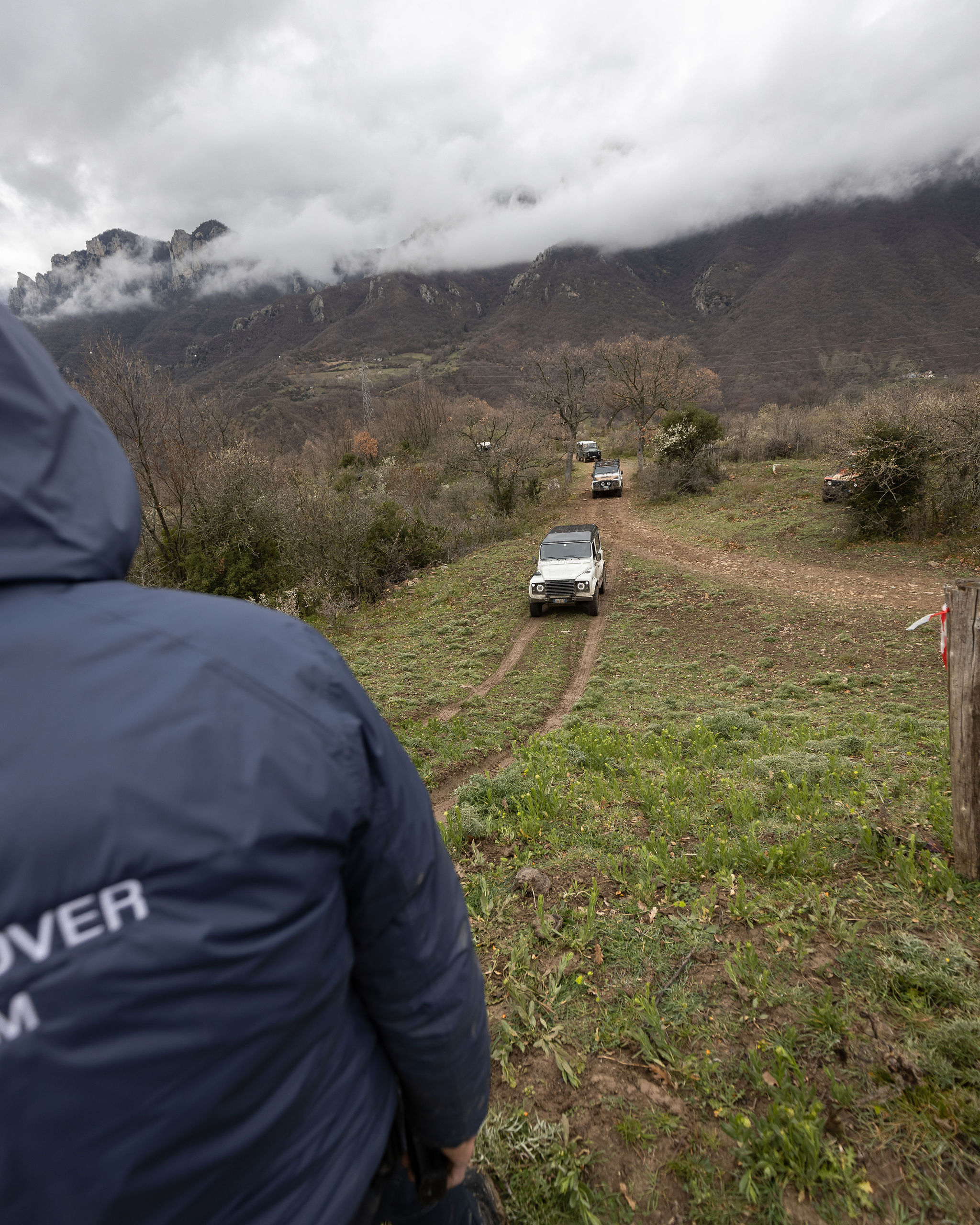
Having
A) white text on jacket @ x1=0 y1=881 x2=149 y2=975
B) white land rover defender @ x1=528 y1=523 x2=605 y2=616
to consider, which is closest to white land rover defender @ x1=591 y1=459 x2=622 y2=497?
white land rover defender @ x1=528 y1=523 x2=605 y2=616

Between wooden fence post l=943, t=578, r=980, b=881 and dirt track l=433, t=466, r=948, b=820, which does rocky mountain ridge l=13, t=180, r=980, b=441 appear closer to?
dirt track l=433, t=466, r=948, b=820

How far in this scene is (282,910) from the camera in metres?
1.02

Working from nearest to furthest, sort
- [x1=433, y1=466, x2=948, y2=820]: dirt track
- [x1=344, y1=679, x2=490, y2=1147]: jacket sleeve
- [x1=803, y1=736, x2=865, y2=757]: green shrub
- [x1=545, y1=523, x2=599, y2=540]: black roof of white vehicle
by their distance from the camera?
[x1=344, y1=679, x2=490, y2=1147]: jacket sleeve < [x1=803, y1=736, x2=865, y2=757]: green shrub < [x1=433, y1=466, x2=948, y2=820]: dirt track < [x1=545, y1=523, x2=599, y2=540]: black roof of white vehicle

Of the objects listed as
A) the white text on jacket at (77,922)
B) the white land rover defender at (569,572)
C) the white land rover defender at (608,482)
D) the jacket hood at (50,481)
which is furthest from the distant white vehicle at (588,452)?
the white text on jacket at (77,922)

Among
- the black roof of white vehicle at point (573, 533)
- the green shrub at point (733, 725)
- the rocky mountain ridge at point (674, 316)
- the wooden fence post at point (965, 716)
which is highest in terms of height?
the rocky mountain ridge at point (674, 316)

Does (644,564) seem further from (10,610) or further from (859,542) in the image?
(10,610)

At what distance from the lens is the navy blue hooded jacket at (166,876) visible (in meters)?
0.85

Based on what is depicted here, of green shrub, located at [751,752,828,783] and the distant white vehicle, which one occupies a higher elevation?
green shrub, located at [751,752,828,783]

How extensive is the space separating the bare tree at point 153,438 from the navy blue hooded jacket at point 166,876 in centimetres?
1729

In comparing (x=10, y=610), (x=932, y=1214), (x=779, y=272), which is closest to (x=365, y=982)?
(x=10, y=610)

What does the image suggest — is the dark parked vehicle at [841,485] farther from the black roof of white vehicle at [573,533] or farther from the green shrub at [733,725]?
the green shrub at [733,725]

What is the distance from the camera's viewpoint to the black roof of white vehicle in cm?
1543

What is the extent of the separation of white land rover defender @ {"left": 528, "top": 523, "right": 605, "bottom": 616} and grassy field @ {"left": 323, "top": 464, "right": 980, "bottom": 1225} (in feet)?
21.1

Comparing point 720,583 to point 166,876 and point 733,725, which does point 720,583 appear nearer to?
point 733,725
